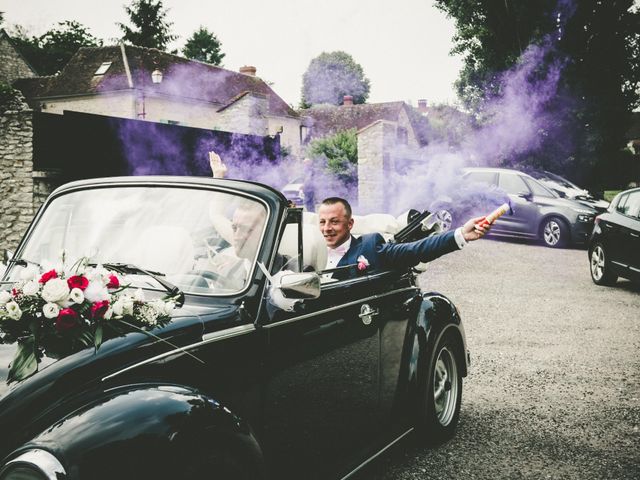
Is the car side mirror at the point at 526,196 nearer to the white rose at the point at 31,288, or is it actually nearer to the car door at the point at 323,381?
the car door at the point at 323,381

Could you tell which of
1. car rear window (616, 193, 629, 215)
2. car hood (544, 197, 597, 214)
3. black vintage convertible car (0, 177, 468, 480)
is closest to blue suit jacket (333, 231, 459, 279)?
black vintage convertible car (0, 177, 468, 480)

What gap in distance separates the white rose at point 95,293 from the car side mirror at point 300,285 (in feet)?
2.42

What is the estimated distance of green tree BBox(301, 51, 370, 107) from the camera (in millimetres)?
43500

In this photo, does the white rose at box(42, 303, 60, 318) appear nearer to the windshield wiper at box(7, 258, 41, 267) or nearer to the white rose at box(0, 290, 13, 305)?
the white rose at box(0, 290, 13, 305)

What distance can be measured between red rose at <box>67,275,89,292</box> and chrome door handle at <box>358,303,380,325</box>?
5.21 feet

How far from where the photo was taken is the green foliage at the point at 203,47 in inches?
2527

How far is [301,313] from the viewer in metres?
3.04

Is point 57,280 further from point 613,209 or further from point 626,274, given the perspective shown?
point 613,209

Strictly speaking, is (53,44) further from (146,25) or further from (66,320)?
(66,320)

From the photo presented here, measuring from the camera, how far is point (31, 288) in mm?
2449

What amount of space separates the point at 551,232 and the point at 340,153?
810 centimetres

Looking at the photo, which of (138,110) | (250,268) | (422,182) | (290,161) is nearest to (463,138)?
(422,182)

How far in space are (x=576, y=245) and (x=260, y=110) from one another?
1185 cm

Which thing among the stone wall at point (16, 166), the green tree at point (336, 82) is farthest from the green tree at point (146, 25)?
the stone wall at point (16, 166)
